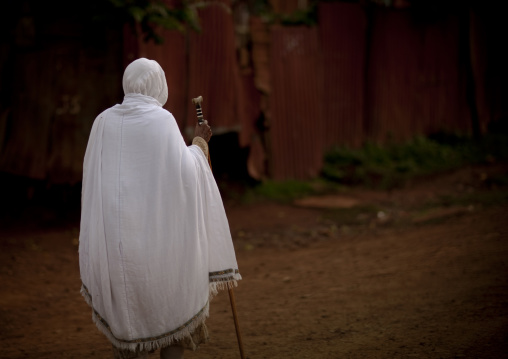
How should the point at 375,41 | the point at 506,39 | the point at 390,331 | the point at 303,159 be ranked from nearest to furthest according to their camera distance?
the point at 390,331 → the point at 303,159 → the point at 375,41 → the point at 506,39

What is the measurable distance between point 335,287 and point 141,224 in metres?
2.95

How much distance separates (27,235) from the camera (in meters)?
7.55

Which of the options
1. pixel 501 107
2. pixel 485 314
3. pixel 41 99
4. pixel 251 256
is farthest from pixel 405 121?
pixel 485 314

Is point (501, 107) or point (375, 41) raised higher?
point (375, 41)

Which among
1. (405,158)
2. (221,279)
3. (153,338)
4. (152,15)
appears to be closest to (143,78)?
(221,279)

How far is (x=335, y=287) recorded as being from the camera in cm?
562

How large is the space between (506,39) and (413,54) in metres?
2.41

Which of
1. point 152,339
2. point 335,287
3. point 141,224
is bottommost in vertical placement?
point 335,287

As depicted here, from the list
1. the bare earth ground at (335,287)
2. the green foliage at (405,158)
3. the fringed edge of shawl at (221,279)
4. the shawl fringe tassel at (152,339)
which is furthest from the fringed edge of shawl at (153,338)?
the green foliage at (405,158)

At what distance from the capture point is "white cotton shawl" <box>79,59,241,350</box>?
122 inches

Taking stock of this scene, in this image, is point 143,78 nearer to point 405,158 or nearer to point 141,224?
point 141,224

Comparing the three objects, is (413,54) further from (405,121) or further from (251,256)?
(251,256)

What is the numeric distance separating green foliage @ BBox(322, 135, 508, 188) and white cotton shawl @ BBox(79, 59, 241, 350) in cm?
→ 795

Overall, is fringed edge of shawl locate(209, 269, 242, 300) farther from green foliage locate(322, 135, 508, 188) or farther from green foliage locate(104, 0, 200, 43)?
green foliage locate(322, 135, 508, 188)
